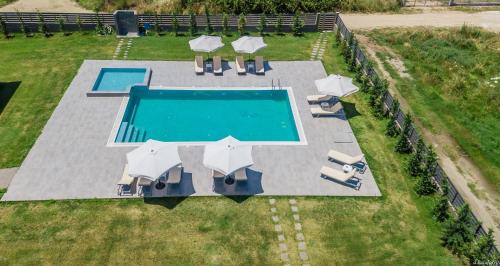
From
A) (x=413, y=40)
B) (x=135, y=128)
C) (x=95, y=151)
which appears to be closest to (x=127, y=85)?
(x=135, y=128)

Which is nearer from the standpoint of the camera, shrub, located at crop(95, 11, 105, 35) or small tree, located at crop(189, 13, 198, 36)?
shrub, located at crop(95, 11, 105, 35)

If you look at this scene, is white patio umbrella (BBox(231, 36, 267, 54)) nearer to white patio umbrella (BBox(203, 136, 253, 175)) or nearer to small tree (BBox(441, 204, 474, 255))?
white patio umbrella (BBox(203, 136, 253, 175))

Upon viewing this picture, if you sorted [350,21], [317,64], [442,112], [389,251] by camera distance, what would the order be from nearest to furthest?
[389,251], [442,112], [317,64], [350,21]

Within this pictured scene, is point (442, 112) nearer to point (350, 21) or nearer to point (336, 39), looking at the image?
point (336, 39)

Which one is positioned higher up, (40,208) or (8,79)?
(8,79)

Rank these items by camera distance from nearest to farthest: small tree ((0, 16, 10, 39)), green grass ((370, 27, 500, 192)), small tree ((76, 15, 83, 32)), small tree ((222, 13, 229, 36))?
1. green grass ((370, 27, 500, 192))
2. small tree ((0, 16, 10, 39))
3. small tree ((76, 15, 83, 32))
4. small tree ((222, 13, 229, 36))

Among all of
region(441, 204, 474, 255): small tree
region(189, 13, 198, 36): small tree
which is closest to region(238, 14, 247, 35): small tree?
region(189, 13, 198, 36): small tree
